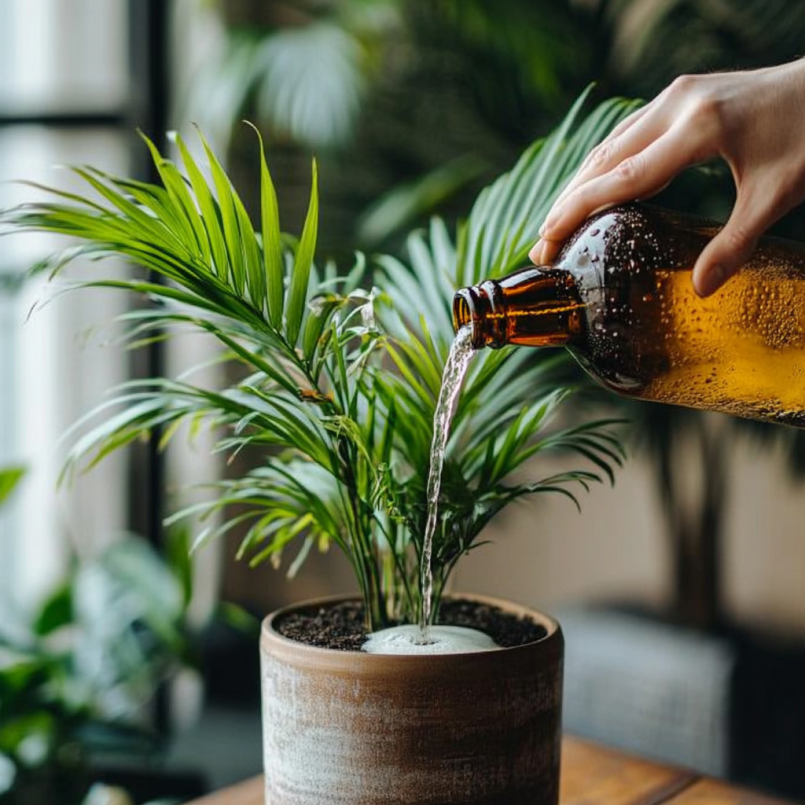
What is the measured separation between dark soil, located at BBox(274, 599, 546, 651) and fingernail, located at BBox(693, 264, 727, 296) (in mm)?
271

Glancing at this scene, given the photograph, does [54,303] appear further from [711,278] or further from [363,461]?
[711,278]

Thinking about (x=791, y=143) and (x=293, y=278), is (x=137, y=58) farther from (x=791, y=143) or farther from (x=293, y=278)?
(x=791, y=143)

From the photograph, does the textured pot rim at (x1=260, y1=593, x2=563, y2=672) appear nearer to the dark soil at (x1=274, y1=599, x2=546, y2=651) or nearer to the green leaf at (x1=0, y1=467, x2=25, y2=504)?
the dark soil at (x1=274, y1=599, x2=546, y2=651)

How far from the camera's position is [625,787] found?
0.98m

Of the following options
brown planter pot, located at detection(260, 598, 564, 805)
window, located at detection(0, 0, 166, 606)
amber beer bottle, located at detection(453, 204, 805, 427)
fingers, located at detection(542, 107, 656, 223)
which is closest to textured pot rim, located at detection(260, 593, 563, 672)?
brown planter pot, located at detection(260, 598, 564, 805)

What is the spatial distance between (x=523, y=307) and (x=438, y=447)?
124 millimetres

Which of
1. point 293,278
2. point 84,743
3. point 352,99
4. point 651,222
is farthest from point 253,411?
point 352,99

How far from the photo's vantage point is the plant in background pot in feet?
2.27

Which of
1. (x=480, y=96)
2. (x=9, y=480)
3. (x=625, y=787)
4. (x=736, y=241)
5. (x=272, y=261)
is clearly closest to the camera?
(x=736, y=241)

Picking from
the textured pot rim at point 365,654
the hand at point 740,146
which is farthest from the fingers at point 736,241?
the textured pot rim at point 365,654

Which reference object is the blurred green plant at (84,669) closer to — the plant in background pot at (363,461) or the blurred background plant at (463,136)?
the blurred background plant at (463,136)

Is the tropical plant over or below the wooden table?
below

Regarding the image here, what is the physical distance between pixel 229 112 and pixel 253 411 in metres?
1.54

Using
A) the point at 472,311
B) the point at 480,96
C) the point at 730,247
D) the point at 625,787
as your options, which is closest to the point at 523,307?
the point at 472,311
